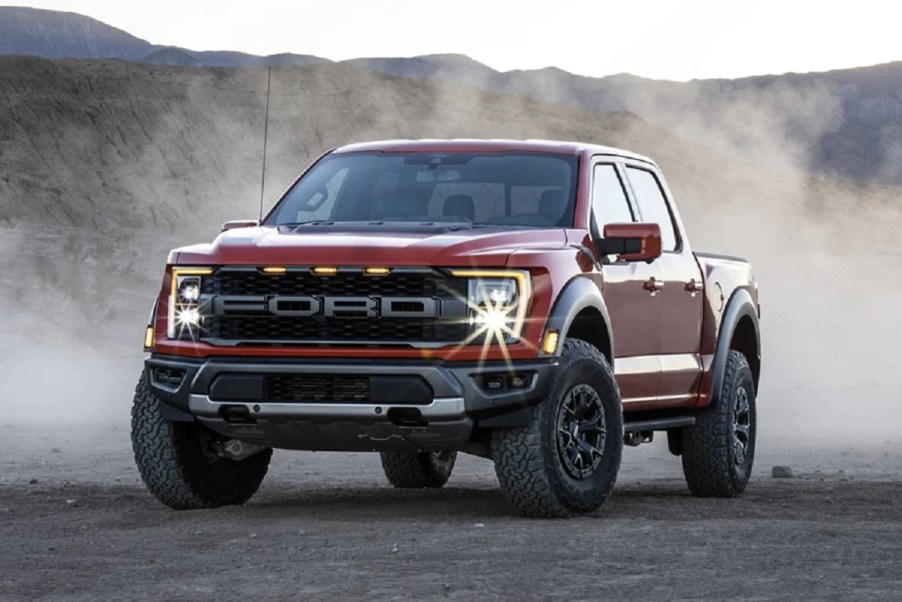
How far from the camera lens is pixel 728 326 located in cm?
1249

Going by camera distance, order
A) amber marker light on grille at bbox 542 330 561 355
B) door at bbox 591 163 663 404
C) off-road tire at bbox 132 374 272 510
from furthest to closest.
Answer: door at bbox 591 163 663 404 → off-road tire at bbox 132 374 272 510 → amber marker light on grille at bbox 542 330 561 355

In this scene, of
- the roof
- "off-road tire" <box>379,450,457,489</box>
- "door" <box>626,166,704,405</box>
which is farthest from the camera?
"off-road tire" <box>379,450,457,489</box>

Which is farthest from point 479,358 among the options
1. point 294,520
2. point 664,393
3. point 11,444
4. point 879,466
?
point 11,444

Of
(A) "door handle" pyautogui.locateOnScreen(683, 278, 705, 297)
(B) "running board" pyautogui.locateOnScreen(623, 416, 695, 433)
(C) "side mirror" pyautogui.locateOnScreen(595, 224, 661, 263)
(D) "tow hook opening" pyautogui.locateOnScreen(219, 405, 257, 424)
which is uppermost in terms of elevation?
(C) "side mirror" pyautogui.locateOnScreen(595, 224, 661, 263)

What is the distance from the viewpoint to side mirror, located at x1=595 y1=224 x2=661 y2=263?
33.7 feet

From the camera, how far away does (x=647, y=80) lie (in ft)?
592

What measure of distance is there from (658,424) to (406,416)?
2.45m

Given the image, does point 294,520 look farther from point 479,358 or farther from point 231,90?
point 231,90

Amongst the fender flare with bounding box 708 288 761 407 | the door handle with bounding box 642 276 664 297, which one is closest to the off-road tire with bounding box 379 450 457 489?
the fender flare with bounding box 708 288 761 407

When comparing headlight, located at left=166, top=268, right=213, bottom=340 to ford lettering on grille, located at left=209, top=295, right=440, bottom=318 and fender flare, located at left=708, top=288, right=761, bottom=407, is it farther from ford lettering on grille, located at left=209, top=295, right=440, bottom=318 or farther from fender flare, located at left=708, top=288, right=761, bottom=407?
fender flare, located at left=708, top=288, right=761, bottom=407

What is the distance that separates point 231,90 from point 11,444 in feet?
208

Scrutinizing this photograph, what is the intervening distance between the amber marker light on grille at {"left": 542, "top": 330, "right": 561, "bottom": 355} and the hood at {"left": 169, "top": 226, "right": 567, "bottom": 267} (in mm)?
415

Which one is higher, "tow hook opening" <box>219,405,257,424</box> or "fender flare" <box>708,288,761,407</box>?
"fender flare" <box>708,288,761,407</box>

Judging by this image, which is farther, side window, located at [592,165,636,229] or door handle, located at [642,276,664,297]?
door handle, located at [642,276,664,297]
